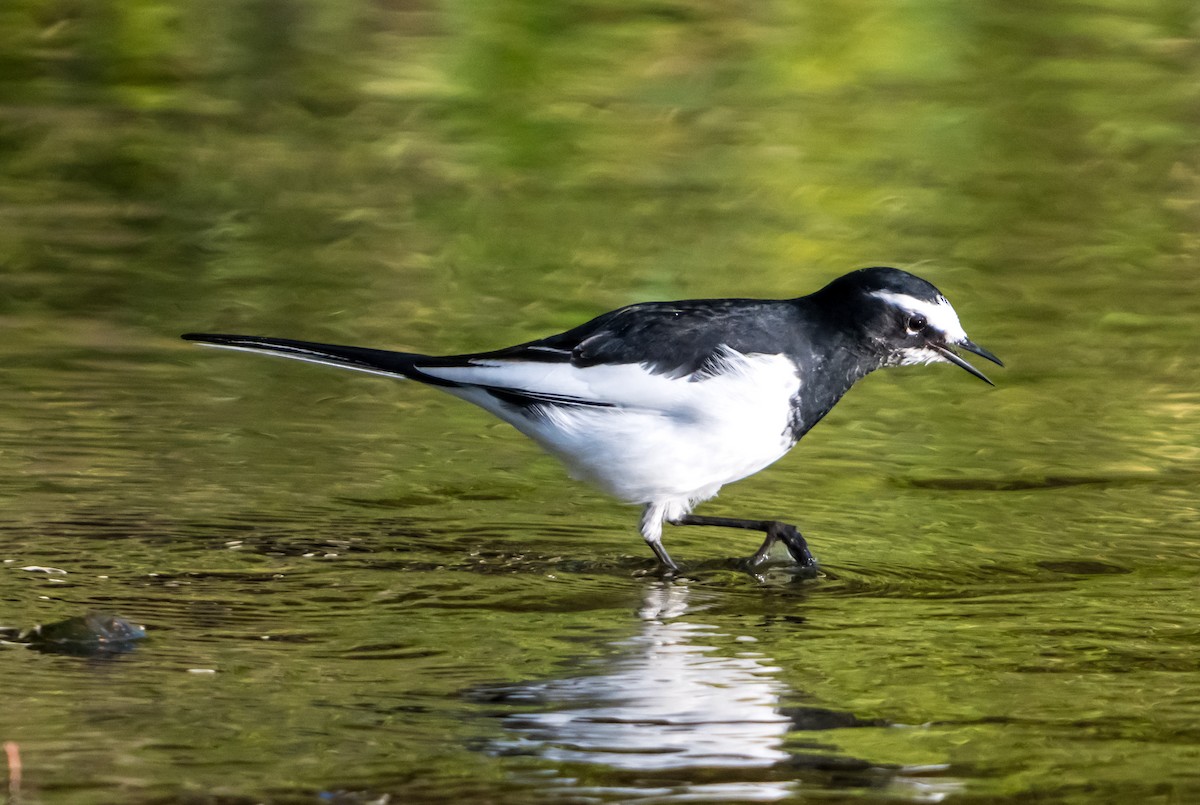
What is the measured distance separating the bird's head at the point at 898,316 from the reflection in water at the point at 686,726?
1.48 metres

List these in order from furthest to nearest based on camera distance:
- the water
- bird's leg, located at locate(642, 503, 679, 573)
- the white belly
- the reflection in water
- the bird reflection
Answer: bird's leg, located at locate(642, 503, 679, 573) → the white belly → the water → the bird reflection → the reflection in water

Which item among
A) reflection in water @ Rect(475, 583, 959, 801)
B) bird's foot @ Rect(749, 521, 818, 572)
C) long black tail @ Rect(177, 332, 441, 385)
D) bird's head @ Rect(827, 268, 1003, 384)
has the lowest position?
reflection in water @ Rect(475, 583, 959, 801)

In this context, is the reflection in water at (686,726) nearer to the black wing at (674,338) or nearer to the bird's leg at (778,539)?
the bird's leg at (778,539)

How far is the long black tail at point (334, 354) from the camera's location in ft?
20.8

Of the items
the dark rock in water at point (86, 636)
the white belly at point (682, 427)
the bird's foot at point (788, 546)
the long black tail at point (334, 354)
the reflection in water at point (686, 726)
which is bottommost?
the reflection in water at point (686, 726)

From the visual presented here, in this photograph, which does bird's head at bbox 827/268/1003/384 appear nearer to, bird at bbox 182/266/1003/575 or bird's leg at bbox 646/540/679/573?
bird at bbox 182/266/1003/575

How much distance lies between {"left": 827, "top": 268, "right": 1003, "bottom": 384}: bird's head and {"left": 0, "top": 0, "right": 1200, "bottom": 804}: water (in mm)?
648

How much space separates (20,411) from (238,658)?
2.96m

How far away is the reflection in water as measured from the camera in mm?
4332

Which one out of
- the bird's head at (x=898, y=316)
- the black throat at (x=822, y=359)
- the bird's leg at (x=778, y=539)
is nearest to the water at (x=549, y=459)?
the bird's leg at (x=778, y=539)

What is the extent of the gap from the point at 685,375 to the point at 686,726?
5.75ft

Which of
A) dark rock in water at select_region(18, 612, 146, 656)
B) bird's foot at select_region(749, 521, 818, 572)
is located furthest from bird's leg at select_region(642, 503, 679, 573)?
dark rock in water at select_region(18, 612, 146, 656)

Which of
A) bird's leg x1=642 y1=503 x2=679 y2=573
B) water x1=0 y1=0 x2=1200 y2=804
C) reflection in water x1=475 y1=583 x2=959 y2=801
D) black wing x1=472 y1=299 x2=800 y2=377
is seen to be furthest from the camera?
bird's leg x1=642 y1=503 x2=679 y2=573

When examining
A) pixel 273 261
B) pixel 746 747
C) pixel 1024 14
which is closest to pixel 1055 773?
pixel 746 747
